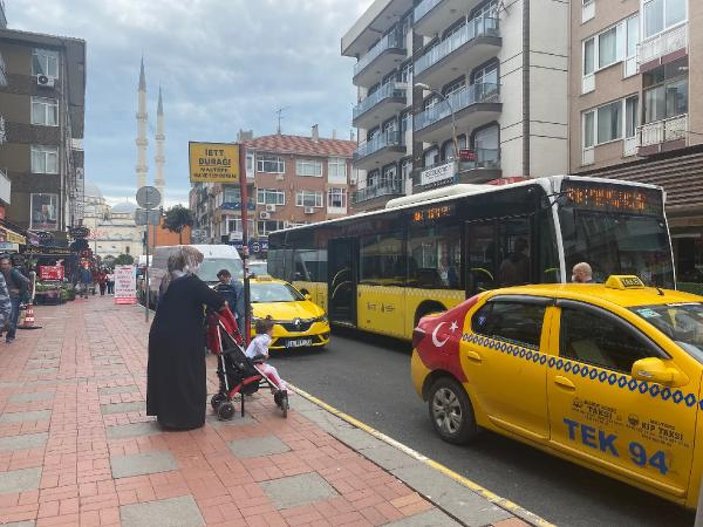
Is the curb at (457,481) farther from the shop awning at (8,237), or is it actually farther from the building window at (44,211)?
the building window at (44,211)

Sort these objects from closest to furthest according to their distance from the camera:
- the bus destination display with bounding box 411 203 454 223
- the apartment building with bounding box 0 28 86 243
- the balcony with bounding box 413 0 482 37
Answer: the bus destination display with bounding box 411 203 454 223 → the balcony with bounding box 413 0 482 37 → the apartment building with bounding box 0 28 86 243

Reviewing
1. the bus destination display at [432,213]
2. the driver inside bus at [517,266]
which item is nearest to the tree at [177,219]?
the bus destination display at [432,213]

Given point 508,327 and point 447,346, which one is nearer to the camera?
point 508,327

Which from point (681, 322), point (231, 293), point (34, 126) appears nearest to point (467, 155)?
point (231, 293)

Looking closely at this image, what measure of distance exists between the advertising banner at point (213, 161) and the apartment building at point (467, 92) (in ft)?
61.0

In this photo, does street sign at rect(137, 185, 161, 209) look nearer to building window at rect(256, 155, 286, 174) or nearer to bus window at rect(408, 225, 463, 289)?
bus window at rect(408, 225, 463, 289)

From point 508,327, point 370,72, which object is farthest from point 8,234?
point 370,72

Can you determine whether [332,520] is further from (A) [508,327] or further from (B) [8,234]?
(B) [8,234]

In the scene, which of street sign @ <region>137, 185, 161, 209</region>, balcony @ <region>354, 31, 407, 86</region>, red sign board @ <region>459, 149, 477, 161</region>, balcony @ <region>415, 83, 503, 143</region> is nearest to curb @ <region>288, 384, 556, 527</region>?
street sign @ <region>137, 185, 161, 209</region>

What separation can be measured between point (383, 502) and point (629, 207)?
20.3 ft

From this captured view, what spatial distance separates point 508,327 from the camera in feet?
17.0

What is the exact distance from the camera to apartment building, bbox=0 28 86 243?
35.9 m

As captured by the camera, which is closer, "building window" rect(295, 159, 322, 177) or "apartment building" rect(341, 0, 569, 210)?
"apartment building" rect(341, 0, 569, 210)

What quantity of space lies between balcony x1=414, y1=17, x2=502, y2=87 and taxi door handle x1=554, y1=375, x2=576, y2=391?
25.0 metres
